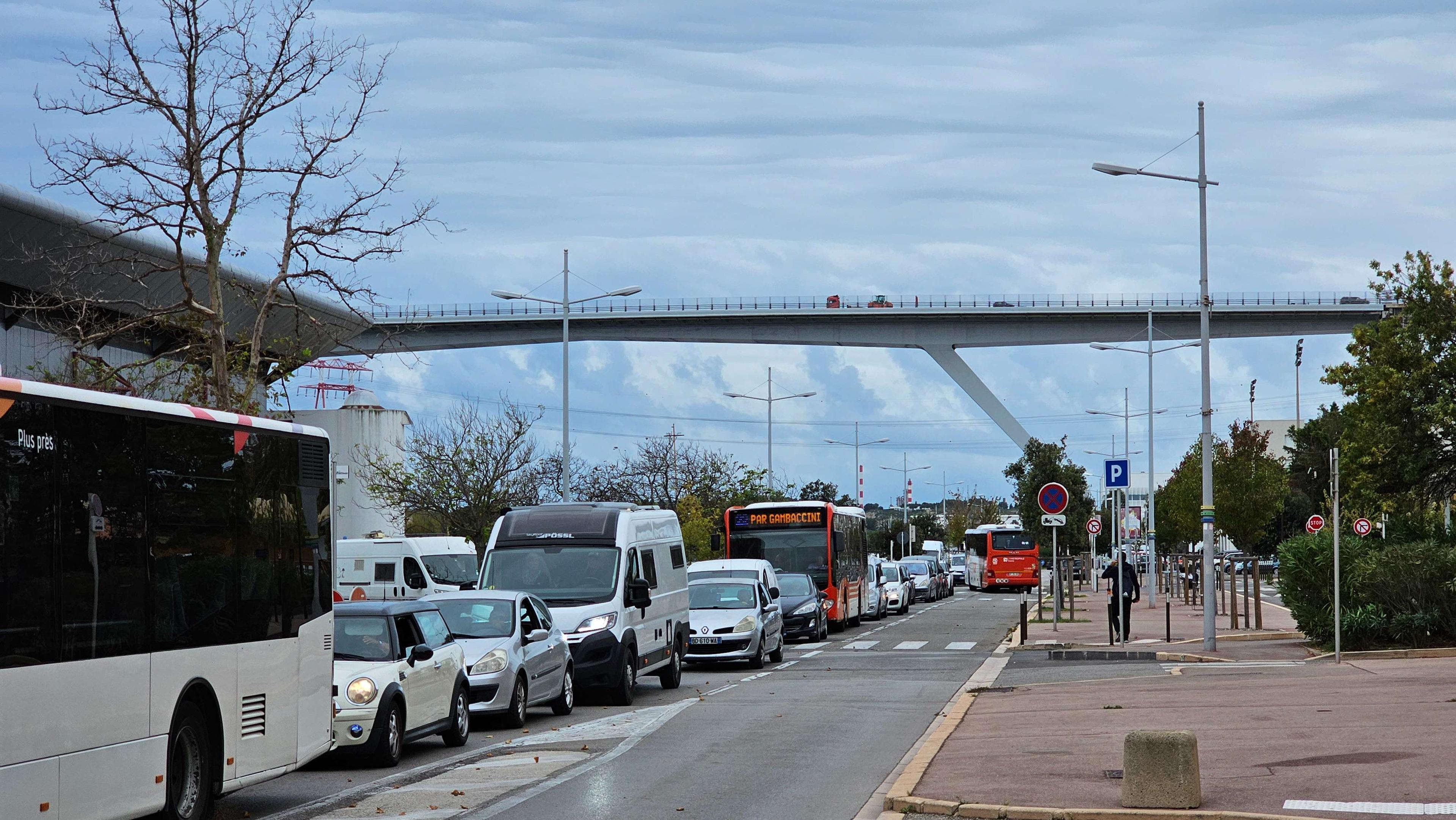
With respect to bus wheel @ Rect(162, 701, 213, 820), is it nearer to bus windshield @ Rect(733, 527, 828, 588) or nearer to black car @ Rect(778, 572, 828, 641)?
black car @ Rect(778, 572, 828, 641)

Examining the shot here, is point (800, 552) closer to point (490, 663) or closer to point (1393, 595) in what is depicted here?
point (1393, 595)

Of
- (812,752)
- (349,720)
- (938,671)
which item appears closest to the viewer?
(349,720)

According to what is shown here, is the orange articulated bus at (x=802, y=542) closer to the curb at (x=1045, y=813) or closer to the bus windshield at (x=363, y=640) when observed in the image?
the bus windshield at (x=363, y=640)

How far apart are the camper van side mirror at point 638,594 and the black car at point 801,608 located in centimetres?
1290

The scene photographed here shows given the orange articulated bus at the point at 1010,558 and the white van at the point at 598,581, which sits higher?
the white van at the point at 598,581

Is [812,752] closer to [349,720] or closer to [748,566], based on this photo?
[349,720]

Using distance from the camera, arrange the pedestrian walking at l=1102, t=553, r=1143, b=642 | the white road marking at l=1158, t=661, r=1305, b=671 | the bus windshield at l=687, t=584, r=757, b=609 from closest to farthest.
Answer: the white road marking at l=1158, t=661, r=1305, b=671 → the bus windshield at l=687, t=584, r=757, b=609 → the pedestrian walking at l=1102, t=553, r=1143, b=642

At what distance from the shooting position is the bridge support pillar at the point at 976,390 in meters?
72.1

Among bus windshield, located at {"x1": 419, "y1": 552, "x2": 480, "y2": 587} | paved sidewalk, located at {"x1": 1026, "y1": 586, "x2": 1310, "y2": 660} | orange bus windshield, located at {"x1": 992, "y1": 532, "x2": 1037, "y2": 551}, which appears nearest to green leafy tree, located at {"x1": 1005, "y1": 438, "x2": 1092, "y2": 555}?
orange bus windshield, located at {"x1": 992, "y1": 532, "x2": 1037, "y2": 551}

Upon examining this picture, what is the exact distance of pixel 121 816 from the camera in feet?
29.1

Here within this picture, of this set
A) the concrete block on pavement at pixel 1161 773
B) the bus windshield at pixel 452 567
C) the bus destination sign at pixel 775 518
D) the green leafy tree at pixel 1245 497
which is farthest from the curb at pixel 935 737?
the green leafy tree at pixel 1245 497

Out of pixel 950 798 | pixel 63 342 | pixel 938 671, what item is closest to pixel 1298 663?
pixel 938 671

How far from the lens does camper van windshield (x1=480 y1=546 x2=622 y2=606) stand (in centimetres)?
1995

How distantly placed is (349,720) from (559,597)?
22.3ft
